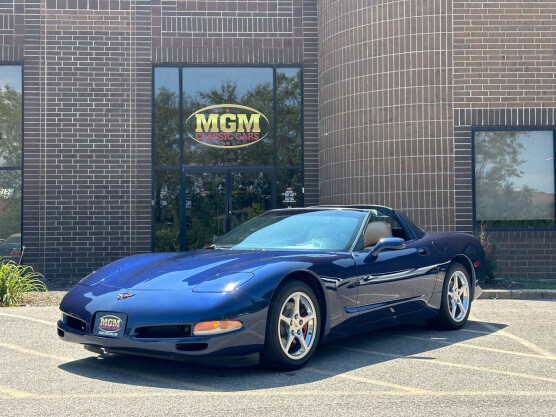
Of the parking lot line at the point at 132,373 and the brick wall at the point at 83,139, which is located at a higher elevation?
the brick wall at the point at 83,139

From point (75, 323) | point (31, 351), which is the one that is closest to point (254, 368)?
point (75, 323)

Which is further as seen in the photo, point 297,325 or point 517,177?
point 517,177

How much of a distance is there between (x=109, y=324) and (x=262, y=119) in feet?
32.2

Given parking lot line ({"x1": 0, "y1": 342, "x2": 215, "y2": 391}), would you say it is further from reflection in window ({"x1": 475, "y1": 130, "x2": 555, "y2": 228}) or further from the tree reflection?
reflection in window ({"x1": 475, "y1": 130, "x2": 555, "y2": 228})

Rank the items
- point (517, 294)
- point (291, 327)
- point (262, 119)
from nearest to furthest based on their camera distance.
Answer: point (291, 327) → point (517, 294) → point (262, 119)

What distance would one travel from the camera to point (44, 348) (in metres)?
6.50

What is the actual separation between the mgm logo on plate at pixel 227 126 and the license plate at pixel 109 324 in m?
9.45

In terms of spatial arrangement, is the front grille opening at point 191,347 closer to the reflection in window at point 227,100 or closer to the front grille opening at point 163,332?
the front grille opening at point 163,332

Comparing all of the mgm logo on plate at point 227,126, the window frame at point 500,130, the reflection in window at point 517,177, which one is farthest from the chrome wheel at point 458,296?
the mgm logo on plate at point 227,126

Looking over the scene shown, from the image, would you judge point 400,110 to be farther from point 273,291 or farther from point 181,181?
point 273,291

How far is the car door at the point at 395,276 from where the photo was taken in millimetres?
6246

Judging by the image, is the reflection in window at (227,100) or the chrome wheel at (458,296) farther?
the reflection in window at (227,100)

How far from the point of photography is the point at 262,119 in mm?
14680

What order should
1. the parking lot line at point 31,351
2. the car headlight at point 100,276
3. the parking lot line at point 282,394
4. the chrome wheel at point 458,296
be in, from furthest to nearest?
the chrome wheel at point 458,296, the parking lot line at point 31,351, the car headlight at point 100,276, the parking lot line at point 282,394
